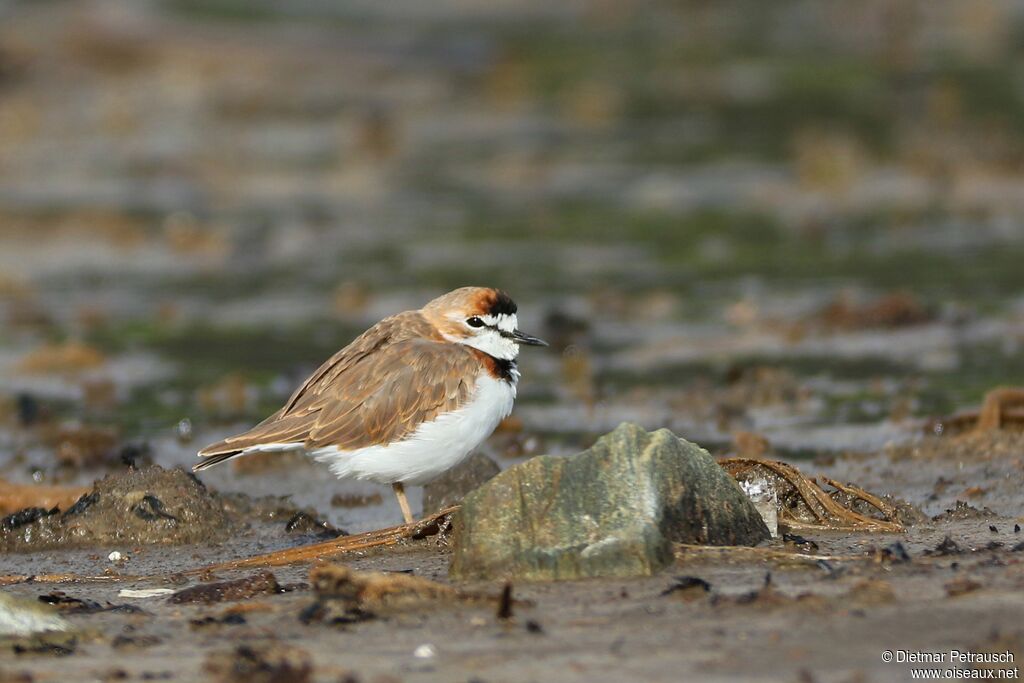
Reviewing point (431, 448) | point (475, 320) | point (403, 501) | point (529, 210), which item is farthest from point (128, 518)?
point (529, 210)

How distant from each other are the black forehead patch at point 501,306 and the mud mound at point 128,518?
4.78 feet

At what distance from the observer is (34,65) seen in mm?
21469

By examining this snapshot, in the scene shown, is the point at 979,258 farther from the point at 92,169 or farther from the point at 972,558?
the point at 92,169

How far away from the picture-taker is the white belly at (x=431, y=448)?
20.5 ft

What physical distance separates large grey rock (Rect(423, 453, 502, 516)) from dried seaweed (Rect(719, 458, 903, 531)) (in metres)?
1.26

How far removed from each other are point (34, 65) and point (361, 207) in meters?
7.73

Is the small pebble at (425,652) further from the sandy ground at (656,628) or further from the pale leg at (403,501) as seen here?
the pale leg at (403,501)

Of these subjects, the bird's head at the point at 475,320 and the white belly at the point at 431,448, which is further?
the bird's head at the point at 475,320

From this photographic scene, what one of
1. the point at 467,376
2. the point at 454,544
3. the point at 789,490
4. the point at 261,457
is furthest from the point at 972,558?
the point at 261,457

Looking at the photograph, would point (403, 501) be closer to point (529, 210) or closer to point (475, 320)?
point (475, 320)

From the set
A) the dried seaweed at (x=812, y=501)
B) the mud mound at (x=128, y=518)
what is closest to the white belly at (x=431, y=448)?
the mud mound at (x=128, y=518)

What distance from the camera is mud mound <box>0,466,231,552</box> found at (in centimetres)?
656

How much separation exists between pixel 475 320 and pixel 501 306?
149mm

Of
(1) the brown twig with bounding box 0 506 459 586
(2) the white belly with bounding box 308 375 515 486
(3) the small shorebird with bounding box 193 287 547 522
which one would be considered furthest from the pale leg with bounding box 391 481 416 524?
(1) the brown twig with bounding box 0 506 459 586
